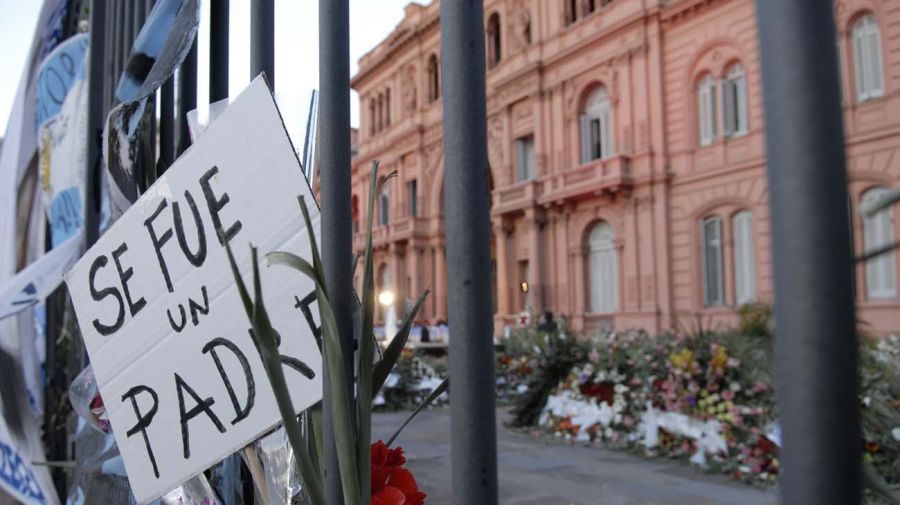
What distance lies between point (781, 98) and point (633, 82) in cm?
1871

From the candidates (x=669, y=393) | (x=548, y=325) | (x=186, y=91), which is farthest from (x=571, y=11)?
(x=186, y=91)

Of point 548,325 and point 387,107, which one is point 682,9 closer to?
point 548,325

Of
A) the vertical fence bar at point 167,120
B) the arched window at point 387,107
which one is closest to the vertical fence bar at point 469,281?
the vertical fence bar at point 167,120

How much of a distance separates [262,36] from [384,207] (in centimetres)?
2911

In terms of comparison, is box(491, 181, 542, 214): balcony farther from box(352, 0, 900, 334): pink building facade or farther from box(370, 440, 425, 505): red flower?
box(370, 440, 425, 505): red flower

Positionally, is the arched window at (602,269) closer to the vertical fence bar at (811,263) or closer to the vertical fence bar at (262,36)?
the vertical fence bar at (262,36)

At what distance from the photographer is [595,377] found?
21.2 feet

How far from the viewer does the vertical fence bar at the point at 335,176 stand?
94 centimetres

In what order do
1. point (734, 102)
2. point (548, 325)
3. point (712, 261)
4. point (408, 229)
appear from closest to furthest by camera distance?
point (548, 325), point (734, 102), point (712, 261), point (408, 229)

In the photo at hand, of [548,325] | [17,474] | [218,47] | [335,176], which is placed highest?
[218,47]

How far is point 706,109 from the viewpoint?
16812 mm

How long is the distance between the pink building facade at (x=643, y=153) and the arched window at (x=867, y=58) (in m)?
0.02

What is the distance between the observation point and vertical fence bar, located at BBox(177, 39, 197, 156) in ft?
5.79

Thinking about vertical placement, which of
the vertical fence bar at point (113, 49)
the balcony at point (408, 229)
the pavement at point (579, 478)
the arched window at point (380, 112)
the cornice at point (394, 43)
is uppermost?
the cornice at point (394, 43)
